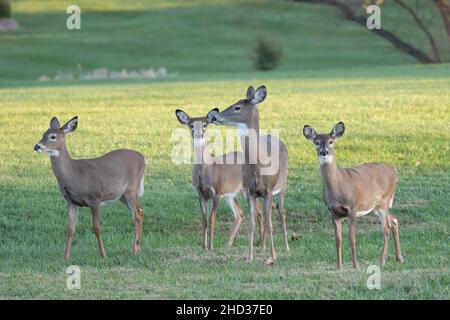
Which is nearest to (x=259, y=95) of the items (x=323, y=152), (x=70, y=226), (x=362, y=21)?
(x=323, y=152)

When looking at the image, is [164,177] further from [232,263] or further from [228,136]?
[232,263]

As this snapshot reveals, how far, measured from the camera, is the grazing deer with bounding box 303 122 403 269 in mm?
11414

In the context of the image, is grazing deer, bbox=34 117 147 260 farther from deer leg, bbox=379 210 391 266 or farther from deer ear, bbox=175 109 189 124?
deer leg, bbox=379 210 391 266

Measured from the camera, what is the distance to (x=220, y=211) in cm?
1512

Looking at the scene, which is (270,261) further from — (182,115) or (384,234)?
(182,115)

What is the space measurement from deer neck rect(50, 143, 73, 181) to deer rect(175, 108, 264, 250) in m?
1.43

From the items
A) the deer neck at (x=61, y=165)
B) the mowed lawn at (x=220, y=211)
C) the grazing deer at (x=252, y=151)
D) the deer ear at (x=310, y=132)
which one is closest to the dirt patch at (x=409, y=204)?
the mowed lawn at (x=220, y=211)

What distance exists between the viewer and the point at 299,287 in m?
10.5

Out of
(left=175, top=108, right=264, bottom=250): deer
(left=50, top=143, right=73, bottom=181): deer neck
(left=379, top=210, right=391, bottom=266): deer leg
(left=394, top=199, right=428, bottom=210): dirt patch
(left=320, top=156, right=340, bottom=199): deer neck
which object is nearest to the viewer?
(left=320, top=156, right=340, bottom=199): deer neck

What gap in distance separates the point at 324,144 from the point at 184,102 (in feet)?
49.5

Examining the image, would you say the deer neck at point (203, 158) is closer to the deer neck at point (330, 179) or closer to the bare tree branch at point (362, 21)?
the deer neck at point (330, 179)

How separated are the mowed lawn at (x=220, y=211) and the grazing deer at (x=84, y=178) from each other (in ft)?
1.48

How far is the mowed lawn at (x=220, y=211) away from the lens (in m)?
10.8

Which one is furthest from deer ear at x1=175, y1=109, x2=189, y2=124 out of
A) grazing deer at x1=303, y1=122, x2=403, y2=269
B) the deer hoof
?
the deer hoof
